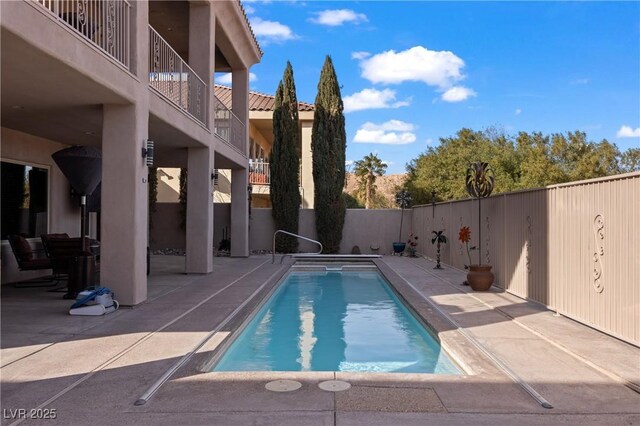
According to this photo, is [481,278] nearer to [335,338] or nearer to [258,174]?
[335,338]

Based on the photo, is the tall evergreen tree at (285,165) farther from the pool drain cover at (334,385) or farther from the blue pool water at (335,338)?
the pool drain cover at (334,385)

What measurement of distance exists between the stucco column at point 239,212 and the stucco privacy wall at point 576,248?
9.07m

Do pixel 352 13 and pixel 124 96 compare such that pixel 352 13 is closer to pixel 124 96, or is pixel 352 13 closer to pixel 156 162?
pixel 156 162

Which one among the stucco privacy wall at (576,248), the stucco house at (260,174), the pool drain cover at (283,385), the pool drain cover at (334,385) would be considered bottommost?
the pool drain cover at (283,385)

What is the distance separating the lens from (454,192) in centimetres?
2523

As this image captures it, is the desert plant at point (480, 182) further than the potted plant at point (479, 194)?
Yes

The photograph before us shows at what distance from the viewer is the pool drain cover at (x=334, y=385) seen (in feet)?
13.9

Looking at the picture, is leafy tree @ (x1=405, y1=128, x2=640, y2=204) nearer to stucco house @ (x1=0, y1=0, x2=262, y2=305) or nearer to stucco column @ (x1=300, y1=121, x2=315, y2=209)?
stucco column @ (x1=300, y1=121, x2=315, y2=209)

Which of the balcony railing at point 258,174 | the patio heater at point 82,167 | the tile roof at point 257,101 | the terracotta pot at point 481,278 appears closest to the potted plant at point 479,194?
the terracotta pot at point 481,278

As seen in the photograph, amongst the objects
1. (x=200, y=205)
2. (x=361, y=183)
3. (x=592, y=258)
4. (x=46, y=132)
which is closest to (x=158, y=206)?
(x=200, y=205)

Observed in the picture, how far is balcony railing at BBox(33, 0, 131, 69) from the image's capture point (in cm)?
663

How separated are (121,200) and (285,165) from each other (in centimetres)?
1236

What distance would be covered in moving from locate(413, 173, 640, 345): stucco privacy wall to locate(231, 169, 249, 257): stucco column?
907 cm

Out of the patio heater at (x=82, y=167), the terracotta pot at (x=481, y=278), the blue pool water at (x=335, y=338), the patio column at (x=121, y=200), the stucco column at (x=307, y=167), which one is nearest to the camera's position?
the blue pool water at (x=335, y=338)
